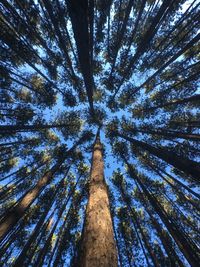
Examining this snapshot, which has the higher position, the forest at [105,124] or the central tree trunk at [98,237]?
the forest at [105,124]

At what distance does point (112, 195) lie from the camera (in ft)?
46.4

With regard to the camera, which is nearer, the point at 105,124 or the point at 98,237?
the point at 98,237

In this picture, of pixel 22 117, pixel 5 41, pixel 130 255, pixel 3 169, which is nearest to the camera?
pixel 5 41

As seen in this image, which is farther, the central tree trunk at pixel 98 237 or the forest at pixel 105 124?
the forest at pixel 105 124

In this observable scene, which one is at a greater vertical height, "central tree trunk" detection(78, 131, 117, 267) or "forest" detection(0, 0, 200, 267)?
"forest" detection(0, 0, 200, 267)

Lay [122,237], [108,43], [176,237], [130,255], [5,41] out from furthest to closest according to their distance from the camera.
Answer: [108,43]
[122,237]
[130,255]
[5,41]
[176,237]

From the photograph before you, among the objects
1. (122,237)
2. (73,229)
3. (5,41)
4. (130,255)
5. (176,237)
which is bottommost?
(176,237)

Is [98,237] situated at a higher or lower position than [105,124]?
lower

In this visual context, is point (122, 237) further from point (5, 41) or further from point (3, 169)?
point (5, 41)

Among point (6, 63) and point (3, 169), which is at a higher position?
point (3, 169)

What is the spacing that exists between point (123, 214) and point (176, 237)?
16.7ft

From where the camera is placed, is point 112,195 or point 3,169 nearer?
point 112,195

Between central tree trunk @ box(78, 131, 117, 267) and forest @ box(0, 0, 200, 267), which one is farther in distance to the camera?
forest @ box(0, 0, 200, 267)

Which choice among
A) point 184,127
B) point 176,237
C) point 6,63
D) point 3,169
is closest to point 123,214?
point 176,237
